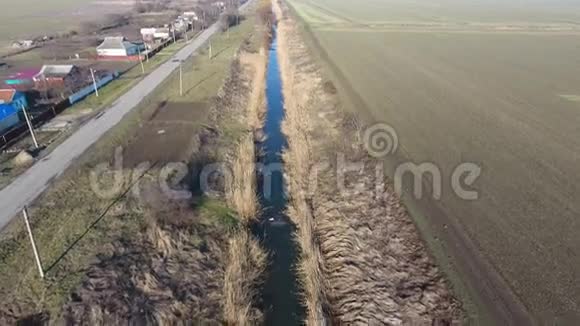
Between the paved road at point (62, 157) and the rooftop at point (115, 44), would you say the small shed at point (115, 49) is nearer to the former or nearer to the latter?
the rooftop at point (115, 44)

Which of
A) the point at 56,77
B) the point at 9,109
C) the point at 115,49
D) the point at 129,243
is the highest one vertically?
the point at 9,109

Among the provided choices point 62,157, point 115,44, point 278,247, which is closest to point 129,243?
point 278,247

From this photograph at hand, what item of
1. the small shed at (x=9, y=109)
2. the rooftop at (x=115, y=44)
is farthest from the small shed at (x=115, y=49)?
the small shed at (x=9, y=109)

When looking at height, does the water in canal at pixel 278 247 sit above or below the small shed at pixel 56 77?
below

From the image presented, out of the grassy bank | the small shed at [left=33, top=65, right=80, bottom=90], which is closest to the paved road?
the grassy bank

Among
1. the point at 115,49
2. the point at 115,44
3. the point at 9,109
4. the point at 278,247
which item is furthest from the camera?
the point at 115,44

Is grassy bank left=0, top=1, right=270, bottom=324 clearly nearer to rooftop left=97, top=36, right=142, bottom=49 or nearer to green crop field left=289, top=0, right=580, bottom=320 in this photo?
green crop field left=289, top=0, right=580, bottom=320

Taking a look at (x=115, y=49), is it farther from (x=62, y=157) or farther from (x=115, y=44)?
(x=62, y=157)
